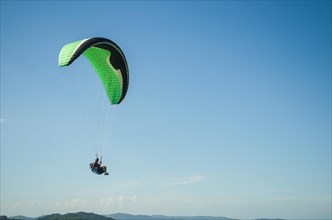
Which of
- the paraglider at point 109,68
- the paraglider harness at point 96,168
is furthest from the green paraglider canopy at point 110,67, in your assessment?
the paraglider harness at point 96,168

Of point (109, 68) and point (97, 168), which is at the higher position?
point (109, 68)

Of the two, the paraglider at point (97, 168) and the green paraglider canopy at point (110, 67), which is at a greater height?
the green paraglider canopy at point (110, 67)

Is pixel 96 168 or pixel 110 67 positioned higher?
pixel 110 67

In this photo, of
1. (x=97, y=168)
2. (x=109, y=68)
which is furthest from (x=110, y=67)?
(x=97, y=168)

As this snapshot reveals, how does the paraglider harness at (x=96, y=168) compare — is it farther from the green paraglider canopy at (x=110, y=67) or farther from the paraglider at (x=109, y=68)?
the green paraglider canopy at (x=110, y=67)

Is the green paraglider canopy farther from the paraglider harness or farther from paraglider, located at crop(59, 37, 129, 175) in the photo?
the paraglider harness

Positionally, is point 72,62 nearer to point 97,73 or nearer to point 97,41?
point 97,41

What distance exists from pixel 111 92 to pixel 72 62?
19.2 ft

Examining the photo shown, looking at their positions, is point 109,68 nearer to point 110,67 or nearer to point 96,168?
point 110,67

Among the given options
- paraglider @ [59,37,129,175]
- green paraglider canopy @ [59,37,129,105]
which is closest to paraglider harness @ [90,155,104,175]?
paraglider @ [59,37,129,175]

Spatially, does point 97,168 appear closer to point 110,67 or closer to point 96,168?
point 96,168

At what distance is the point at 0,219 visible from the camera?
17450 cm

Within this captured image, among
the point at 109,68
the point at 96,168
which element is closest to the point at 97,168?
the point at 96,168

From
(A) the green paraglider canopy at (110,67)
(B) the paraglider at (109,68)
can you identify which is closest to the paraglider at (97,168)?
(B) the paraglider at (109,68)
